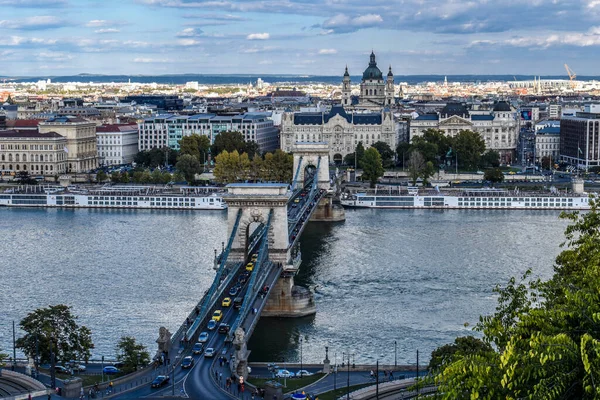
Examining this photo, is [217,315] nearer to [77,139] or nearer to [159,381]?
[159,381]

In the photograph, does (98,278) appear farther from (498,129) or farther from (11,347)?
(498,129)

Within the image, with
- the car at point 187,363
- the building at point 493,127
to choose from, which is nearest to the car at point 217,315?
the car at point 187,363

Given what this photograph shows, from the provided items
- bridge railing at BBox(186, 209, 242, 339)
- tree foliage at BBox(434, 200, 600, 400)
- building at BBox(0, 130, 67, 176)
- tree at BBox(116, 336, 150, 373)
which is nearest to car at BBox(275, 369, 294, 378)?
bridge railing at BBox(186, 209, 242, 339)

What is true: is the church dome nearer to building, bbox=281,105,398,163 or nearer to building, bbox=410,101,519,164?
building, bbox=410,101,519,164

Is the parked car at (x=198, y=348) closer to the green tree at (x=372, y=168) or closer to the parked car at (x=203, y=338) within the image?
the parked car at (x=203, y=338)

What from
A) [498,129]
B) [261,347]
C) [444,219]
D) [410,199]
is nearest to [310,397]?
[261,347]

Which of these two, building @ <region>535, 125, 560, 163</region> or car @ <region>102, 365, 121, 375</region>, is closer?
car @ <region>102, 365, 121, 375</region>

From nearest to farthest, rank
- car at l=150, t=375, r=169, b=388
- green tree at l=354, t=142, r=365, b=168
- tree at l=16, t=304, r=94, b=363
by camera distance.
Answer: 1. car at l=150, t=375, r=169, b=388
2. tree at l=16, t=304, r=94, b=363
3. green tree at l=354, t=142, r=365, b=168
